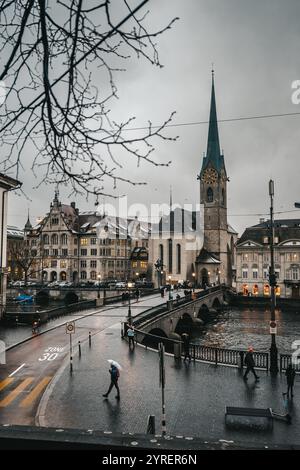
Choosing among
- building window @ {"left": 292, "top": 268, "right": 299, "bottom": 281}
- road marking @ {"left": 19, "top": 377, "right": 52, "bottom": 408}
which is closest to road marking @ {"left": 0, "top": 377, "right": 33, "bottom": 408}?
road marking @ {"left": 19, "top": 377, "right": 52, "bottom": 408}

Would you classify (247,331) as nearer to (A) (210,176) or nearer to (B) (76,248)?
(B) (76,248)

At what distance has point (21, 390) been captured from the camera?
16.0m

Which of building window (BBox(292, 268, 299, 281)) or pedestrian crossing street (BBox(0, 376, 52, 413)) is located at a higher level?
building window (BBox(292, 268, 299, 281))

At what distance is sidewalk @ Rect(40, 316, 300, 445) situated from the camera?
39.0 feet

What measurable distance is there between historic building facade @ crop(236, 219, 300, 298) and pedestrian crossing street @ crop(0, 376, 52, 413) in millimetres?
71965

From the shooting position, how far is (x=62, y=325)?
3344 cm

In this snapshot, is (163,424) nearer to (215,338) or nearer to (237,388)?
(237,388)

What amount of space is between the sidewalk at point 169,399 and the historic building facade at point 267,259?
6791cm

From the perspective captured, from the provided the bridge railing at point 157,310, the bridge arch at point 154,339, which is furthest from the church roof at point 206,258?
the bridge arch at point 154,339

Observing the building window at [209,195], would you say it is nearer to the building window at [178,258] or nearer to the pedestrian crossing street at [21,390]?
the building window at [178,258]

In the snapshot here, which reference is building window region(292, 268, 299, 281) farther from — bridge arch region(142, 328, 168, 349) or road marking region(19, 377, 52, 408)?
road marking region(19, 377, 52, 408)

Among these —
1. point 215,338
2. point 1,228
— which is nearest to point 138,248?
point 215,338

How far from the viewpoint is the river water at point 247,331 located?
42531 mm

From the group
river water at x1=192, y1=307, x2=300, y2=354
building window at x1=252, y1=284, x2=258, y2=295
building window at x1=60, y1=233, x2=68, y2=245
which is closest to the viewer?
river water at x1=192, y1=307, x2=300, y2=354
